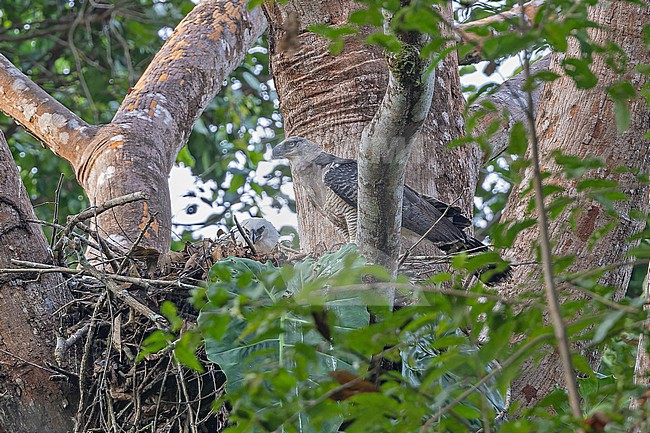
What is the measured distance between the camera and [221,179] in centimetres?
720

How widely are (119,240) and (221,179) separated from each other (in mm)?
3205

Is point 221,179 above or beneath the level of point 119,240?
above

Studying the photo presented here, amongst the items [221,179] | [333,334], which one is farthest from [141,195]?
[221,179]

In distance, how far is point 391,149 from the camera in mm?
2271

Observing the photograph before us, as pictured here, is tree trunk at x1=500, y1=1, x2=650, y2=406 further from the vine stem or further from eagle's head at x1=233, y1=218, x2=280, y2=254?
eagle's head at x1=233, y1=218, x2=280, y2=254

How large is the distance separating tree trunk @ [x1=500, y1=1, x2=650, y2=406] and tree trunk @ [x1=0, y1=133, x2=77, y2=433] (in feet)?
5.33

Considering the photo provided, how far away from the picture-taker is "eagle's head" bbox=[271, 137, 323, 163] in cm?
401

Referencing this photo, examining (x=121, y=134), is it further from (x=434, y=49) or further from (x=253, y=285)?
(x=434, y=49)

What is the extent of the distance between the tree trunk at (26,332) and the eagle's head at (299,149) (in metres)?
1.47

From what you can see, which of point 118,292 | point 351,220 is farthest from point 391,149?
point 351,220

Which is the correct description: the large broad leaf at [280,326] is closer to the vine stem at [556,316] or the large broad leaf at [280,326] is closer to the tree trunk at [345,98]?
the vine stem at [556,316]

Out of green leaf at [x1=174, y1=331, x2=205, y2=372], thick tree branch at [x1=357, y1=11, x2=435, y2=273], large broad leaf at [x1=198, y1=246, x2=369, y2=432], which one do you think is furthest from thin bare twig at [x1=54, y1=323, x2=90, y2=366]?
green leaf at [x1=174, y1=331, x2=205, y2=372]

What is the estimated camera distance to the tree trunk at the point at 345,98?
12.5ft

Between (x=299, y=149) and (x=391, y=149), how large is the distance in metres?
1.81
